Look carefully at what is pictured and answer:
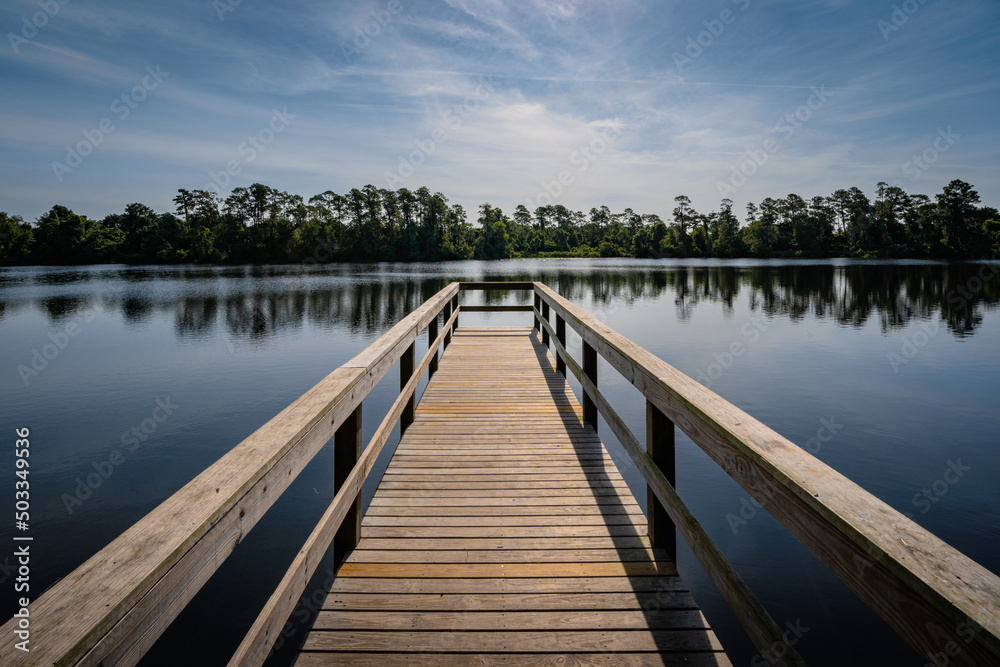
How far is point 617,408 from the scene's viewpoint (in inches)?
326

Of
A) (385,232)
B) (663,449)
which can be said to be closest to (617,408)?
(663,449)

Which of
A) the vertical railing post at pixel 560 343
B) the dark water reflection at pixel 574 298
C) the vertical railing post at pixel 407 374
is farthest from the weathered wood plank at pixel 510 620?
the dark water reflection at pixel 574 298

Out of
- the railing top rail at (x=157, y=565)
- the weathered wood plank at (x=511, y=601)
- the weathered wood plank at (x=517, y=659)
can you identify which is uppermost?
the railing top rail at (x=157, y=565)

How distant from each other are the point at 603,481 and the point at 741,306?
72.7 ft

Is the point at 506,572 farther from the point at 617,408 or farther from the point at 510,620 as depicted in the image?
the point at 617,408

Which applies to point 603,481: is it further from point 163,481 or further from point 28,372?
point 28,372

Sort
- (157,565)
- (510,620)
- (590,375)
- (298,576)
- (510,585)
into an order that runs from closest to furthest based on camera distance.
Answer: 1. (157,565)
2. (298,576)
3. (510,620)
4. (510,585)
5. (590,375)

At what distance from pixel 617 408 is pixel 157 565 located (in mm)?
7904

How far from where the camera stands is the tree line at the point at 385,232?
214 feet

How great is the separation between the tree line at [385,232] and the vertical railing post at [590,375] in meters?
72.5

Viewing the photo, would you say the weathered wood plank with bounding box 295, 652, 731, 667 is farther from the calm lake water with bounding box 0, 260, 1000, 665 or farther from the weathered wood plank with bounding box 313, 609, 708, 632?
the calm lake water with bounding box 0, 260, 1000, 665

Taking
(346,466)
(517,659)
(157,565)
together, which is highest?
(157,565)

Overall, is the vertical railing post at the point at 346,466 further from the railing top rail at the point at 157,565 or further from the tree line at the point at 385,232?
the tree line at the point at 385,232

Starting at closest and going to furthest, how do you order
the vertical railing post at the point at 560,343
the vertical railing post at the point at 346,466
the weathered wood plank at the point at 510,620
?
1. the weathered wood plank at the point at 510,620
2. the vertical railing post at the point at 346,466
3. the vertical railing post at the point at 560,343
